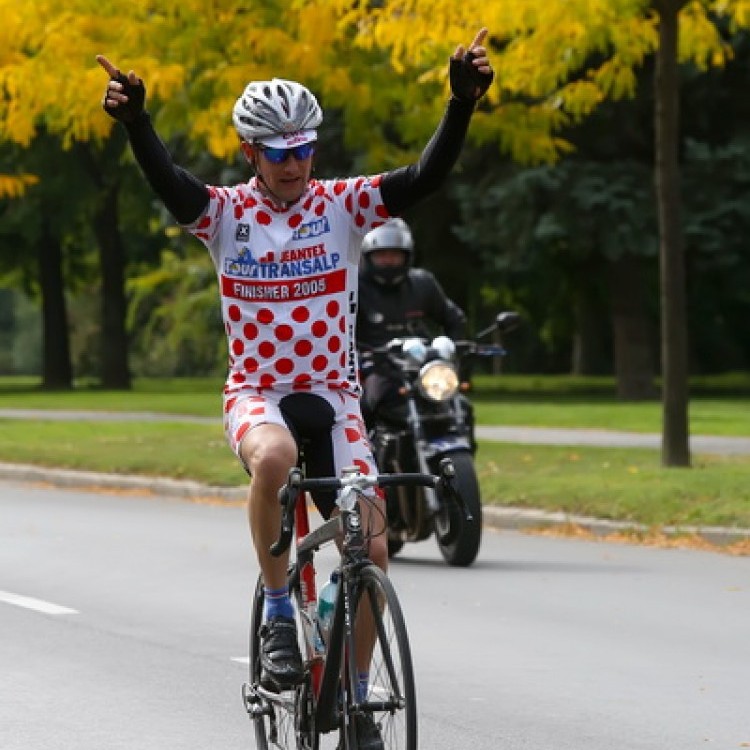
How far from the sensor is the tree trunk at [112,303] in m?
47.2

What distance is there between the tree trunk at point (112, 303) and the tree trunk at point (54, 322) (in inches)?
57.2

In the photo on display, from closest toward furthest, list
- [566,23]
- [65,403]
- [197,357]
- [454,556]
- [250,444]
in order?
[250,444] → [454,556] → [566,23] → [65,403] → [197,357]

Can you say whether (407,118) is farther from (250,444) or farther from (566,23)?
(250,444)

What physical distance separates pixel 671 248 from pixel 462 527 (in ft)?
18.3

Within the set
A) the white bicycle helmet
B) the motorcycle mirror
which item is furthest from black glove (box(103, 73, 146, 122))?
the motorcycle mirror

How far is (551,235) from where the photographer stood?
107 ft

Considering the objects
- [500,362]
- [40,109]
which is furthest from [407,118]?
[500,362]

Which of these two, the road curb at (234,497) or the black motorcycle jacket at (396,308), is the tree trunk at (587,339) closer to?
the road curb at (234,497)

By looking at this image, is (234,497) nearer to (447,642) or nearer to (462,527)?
(462,527)

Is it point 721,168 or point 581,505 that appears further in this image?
point 721,168

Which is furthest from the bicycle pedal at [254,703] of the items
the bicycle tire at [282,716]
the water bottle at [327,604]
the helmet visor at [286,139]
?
the helmet visor at [286,139]

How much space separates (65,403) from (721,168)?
36.7ft

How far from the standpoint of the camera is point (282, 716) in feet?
20.8

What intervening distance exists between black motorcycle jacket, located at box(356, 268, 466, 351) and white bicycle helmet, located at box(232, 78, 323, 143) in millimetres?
6556
